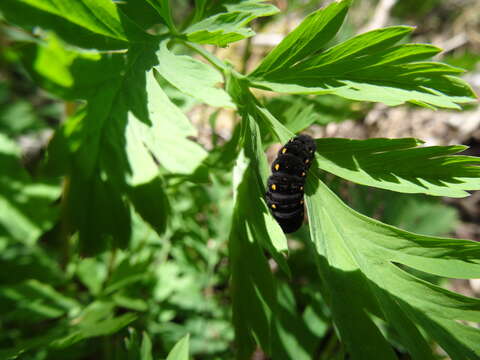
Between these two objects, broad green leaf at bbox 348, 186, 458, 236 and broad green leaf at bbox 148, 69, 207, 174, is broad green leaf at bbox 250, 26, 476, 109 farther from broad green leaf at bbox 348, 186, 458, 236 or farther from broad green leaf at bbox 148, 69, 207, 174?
broad green leaf at bbox 348, 186, 458, 236

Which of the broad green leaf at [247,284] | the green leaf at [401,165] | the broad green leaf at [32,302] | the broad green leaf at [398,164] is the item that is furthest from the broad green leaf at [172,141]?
the broad green leaf at [32,302]

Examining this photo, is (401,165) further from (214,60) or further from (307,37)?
(214,60)

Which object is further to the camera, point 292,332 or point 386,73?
point 292,332

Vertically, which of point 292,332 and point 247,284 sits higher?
point 247,284

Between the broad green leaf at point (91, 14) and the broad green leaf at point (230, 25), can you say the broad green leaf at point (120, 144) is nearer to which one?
the broad green leaf at point (91, 14)

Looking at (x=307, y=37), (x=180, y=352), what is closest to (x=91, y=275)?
(x=180, y=352)

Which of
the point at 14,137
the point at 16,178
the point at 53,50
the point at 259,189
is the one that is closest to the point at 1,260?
the point at 16,178
